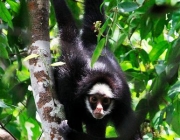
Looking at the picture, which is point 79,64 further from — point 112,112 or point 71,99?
point 112,112

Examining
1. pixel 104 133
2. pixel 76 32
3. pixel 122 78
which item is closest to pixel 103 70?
pixel 122 78

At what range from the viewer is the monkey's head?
5039mm

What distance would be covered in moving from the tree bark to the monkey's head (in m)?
1.10

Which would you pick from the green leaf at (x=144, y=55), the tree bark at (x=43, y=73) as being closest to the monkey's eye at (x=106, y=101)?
the green leaf at (x=144, y=55)

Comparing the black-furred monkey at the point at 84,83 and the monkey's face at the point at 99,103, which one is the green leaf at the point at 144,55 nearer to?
the black-furred monkey at the point at 84,83

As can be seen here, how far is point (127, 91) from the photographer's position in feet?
17.0

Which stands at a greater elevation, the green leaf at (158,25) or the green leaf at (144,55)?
the green leaf at (158,25)

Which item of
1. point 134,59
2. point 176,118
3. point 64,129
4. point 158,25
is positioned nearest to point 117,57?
point 134,59

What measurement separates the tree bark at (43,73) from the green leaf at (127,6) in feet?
3.66

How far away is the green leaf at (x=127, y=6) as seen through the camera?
10.2ft

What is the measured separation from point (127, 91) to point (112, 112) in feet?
1.27

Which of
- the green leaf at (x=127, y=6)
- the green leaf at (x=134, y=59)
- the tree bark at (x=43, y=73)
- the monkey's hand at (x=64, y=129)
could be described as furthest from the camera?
the green leaf at (x=134, y=59)

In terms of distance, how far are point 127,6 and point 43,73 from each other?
48.4 inches

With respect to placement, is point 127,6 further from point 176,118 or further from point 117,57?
point 117,57
